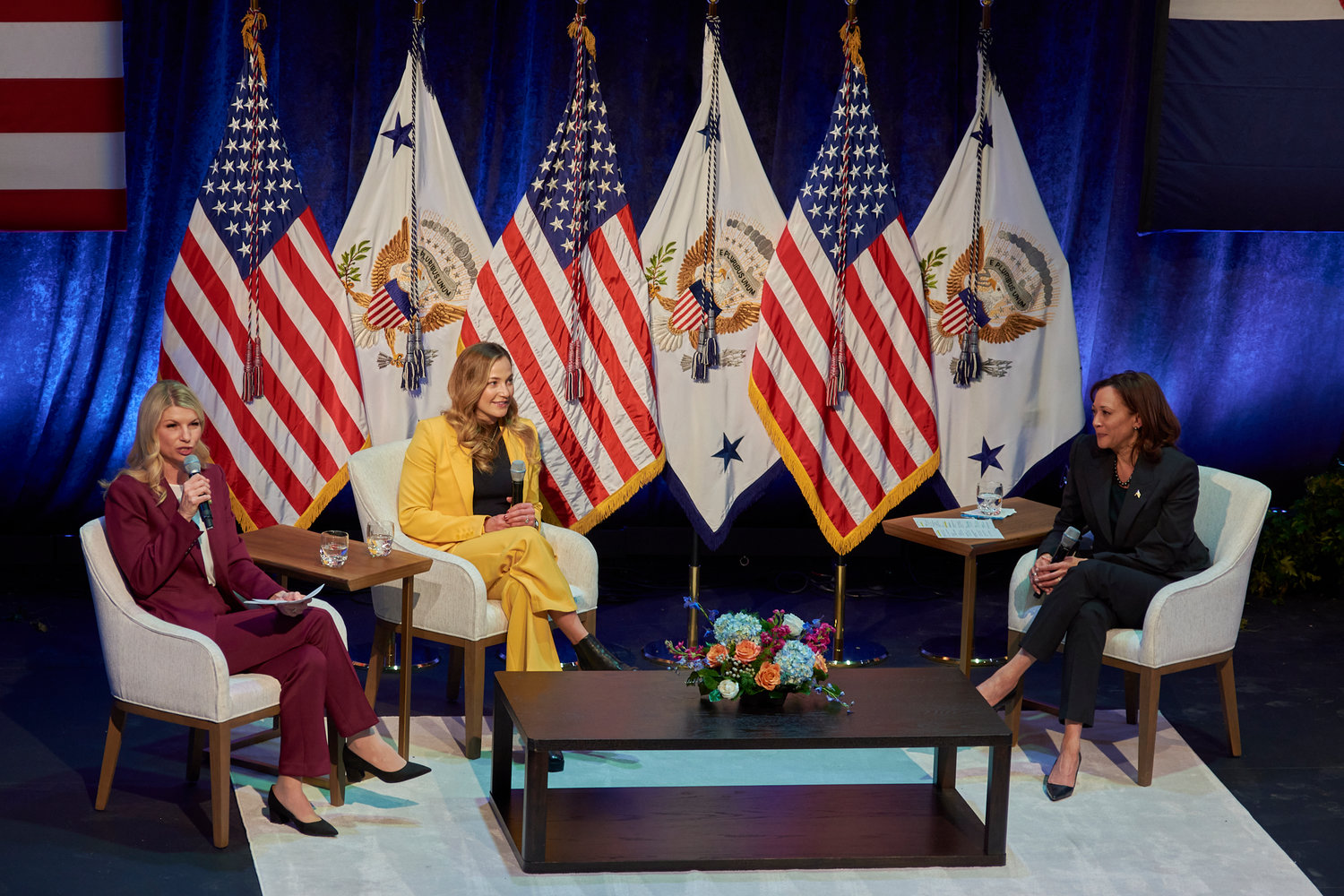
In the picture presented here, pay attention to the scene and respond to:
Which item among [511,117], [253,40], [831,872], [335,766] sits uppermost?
[253,40]

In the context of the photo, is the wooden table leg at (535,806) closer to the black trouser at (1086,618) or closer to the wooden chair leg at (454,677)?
the wooden chair leg at (454,677)

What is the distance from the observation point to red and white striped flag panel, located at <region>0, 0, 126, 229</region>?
638 centimetres

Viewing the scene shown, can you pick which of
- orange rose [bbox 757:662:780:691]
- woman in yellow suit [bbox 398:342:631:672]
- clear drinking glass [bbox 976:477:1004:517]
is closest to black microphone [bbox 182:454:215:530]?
woman in yellow suit [bbox 398:342:631:672]

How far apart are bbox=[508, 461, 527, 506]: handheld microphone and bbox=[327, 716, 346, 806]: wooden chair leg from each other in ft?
3.85

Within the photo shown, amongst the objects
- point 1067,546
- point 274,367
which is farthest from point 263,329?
point 1067,546

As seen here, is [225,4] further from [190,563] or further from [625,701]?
[625,701]

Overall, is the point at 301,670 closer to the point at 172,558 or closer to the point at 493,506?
the point at 172,558

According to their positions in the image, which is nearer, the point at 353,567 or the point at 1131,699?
the point at 353,567

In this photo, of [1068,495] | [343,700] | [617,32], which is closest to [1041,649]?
[1068,495]

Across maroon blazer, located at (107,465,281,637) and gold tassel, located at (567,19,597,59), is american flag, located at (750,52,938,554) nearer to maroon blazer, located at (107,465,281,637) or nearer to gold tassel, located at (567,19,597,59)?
gold tassel, located at (567,19,597,59)

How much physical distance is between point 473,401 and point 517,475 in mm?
319

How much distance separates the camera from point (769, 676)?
400cm

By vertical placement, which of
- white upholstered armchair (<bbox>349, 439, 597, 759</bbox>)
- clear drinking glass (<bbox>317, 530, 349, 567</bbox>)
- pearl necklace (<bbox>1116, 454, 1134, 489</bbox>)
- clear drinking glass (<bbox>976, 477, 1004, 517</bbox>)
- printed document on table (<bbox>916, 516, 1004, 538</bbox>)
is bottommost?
white upholstered armchair (<bbox>349, 439, 597, 759</bbox>)

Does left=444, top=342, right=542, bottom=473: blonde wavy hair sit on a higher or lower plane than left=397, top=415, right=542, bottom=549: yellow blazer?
higher
